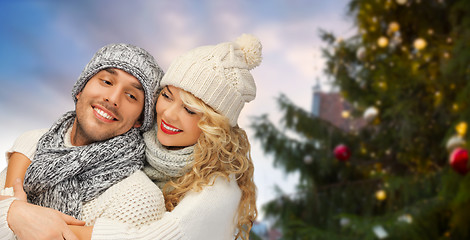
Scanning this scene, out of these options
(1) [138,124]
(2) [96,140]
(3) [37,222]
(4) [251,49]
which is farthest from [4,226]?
(4) [251,49]

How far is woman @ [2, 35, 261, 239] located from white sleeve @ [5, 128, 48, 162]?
1.12 ft

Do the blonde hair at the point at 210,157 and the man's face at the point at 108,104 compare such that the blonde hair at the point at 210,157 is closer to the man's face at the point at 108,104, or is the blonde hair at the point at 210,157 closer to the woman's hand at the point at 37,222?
the man's face at the point at 108,104

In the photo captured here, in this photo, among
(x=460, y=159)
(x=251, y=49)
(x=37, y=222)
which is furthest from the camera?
(x=460, y=159)

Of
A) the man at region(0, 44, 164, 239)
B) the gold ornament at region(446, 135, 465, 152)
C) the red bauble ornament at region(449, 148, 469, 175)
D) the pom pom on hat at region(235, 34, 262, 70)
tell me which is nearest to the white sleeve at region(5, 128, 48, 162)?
the man at region(0, 44, 164, 239)

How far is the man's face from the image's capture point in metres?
1.20

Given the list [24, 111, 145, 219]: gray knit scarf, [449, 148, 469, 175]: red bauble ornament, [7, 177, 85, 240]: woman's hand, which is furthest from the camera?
[449, 148, 469, 175]: red bauble ornament

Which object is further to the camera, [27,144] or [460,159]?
[460,159]

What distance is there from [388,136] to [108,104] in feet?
8.35

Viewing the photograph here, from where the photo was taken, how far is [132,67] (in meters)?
1.21

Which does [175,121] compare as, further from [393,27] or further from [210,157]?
[393,27]

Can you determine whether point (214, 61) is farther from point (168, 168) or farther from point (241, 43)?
point (168, 168)

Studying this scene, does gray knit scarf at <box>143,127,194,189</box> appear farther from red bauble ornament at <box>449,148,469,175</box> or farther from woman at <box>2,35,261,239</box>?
red bauble ornament at <box>449,148,469,175</box>

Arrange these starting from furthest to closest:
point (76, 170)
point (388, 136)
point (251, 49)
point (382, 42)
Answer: point (388, 136) < point (382, 42) < point (251, 49) < point (76, 170)

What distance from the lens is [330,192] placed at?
3.58m
